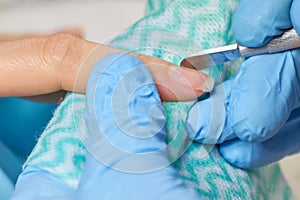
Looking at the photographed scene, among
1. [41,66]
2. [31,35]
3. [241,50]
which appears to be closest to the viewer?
[241,50]

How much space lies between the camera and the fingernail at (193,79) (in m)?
0.86

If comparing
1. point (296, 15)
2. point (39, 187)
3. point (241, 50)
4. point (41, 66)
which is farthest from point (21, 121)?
point (296, 15)

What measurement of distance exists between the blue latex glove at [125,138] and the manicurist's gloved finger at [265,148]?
5.9 inches

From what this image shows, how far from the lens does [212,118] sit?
34.0 inches

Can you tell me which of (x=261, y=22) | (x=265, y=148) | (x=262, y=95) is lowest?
(x=265, y=148)

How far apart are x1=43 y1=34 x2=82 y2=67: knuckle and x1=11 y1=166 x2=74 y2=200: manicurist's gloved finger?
236 millimetres

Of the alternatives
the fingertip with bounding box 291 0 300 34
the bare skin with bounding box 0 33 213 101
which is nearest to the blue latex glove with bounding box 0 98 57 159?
the bare skin with bounding box 0 33 213 101

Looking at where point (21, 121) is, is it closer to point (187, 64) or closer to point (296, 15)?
point (187, 64)

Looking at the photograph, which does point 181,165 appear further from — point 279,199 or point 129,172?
point 279,199

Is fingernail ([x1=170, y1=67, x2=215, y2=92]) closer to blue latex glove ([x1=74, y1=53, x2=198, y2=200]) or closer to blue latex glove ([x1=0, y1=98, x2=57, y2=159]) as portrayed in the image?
blue latex glove ([x1=74, y1=53, x2=198, y2=200])

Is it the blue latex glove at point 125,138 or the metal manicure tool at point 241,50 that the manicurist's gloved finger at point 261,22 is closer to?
the metal manicure tool at point 241,50

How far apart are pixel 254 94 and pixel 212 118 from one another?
8cm

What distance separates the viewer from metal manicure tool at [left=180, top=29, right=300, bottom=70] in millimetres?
835

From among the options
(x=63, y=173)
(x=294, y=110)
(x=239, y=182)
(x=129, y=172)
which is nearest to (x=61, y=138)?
(x=63, y=173)
